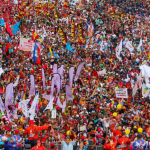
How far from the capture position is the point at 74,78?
64.6 feet

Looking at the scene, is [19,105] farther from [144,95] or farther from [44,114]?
[144,95]

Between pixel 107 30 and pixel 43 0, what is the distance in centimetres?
756

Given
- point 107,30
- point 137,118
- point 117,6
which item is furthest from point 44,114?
point 117,6

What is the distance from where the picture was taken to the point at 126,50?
78.1ft

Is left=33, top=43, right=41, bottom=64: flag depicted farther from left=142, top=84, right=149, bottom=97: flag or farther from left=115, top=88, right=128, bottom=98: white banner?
left=142, top=84, right=149, bottom=97: flag

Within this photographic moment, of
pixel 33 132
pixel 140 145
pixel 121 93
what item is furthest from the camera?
pixel 121 93

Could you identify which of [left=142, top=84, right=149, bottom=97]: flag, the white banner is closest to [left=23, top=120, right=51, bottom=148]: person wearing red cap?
the white banner

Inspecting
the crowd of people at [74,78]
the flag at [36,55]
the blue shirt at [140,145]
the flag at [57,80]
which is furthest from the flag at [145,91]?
the flag at [36,55]

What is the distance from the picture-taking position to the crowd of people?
1317cm

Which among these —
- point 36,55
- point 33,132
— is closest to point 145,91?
point 36,55

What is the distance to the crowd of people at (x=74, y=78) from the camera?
1317cm

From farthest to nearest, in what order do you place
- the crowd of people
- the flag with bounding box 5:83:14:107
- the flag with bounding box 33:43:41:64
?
the flag with bounding box 33:43:41:64 → the flag with bounding box 5:83:14:107 → the crowd of people

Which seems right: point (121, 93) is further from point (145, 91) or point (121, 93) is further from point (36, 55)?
point (36, 55)

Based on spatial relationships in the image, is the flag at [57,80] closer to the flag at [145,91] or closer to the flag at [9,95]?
the flag at [9,95]
